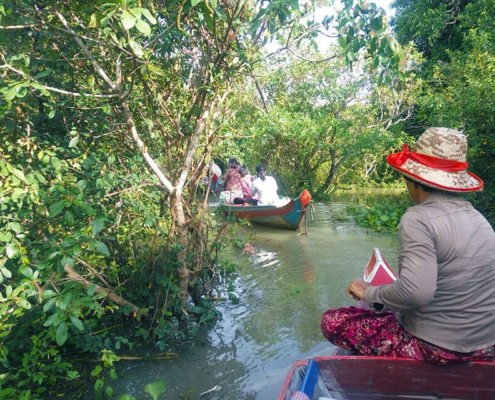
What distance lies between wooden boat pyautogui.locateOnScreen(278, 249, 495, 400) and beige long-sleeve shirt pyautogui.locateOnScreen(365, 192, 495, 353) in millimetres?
159

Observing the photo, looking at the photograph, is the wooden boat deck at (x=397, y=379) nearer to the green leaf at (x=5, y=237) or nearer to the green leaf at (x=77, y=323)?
the green leaf at (x=77, y=323)

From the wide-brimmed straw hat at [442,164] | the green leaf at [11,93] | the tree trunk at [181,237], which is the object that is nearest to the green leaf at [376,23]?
the wide-brimmed straw hat at [442,164]

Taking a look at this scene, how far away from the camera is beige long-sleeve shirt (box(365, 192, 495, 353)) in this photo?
2.00m

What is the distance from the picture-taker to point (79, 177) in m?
3.51

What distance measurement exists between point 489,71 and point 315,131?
5.83 m

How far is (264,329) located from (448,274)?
8.87 ft

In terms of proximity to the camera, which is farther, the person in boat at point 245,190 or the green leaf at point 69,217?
the person in boat at point 245,190

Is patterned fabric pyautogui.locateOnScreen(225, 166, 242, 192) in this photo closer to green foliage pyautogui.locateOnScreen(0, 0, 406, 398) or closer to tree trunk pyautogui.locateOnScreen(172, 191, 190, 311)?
green foliage pyautogui.locateOnScreen(0, 0, 406, 398)

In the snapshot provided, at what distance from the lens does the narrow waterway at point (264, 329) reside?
3.47 metres

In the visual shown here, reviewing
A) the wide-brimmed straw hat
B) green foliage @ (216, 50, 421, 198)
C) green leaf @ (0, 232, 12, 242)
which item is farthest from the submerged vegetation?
green foliage @ (216, 50, 421, 198)

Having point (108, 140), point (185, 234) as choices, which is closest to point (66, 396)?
point (185, 234)

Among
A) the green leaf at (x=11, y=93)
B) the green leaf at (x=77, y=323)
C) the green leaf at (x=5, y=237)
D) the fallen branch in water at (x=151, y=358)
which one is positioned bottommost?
the fallen branch in water at (x=151, y=358)

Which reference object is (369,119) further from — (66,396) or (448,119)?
(66,396)

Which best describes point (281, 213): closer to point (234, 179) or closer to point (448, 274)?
point (234, 179)
